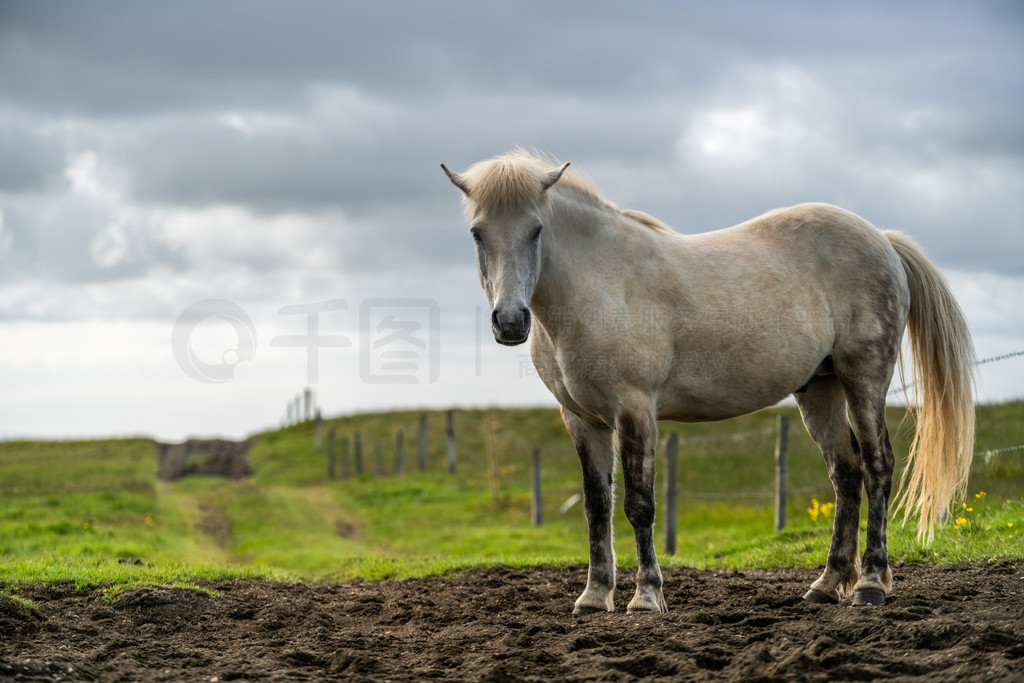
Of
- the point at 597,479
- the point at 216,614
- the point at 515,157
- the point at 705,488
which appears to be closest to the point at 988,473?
the point at 705,488

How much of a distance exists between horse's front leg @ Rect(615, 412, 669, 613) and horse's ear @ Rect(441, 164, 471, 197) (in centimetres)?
167

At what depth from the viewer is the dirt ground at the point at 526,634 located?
3.73 meters

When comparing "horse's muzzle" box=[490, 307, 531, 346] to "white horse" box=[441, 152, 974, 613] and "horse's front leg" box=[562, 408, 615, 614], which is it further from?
"horse's front leg" box=[562, 408, 615, 614]

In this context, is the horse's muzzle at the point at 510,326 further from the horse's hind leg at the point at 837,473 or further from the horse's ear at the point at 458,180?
the horse's hind leg at the point at 837,473

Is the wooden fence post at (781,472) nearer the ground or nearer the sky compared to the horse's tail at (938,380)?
nearer the ground

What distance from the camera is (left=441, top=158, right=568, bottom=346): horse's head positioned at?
4664 mm

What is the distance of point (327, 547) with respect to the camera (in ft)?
43.5

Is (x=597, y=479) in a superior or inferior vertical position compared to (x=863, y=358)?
inferior

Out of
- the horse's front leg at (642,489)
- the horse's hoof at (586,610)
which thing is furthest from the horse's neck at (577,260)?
the horse's hoof at (586,610)

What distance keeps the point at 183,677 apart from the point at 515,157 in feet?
11.1

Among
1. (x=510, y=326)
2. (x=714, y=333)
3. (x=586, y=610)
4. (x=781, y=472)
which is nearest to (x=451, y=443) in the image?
(x=781, y=472)

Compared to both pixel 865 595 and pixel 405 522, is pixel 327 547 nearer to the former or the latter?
pixel 405 522

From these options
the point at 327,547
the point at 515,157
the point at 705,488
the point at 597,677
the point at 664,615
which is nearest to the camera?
the point at 597,677

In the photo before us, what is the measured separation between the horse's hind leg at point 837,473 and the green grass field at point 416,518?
1732 millimetres
